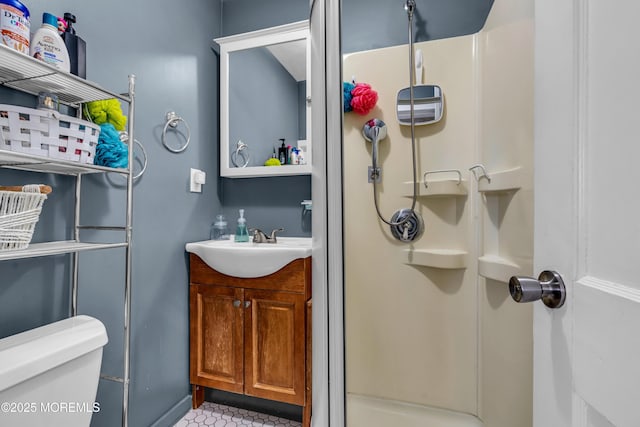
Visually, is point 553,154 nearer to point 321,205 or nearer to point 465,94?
point 321,205

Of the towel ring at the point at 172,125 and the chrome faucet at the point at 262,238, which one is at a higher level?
the towel ring at the point at 172,125

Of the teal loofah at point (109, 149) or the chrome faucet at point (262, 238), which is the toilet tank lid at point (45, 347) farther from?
the chrome faucet at point (262, 238)

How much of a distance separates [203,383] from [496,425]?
4.14 ft

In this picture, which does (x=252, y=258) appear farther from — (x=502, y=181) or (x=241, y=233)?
(x=502, y=181)

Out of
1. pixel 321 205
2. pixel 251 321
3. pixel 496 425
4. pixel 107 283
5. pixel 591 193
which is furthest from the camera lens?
pixel 251 321

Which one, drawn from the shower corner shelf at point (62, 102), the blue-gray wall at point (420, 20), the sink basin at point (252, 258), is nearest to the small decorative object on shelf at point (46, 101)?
the shower corner shelf at point (62, 102)

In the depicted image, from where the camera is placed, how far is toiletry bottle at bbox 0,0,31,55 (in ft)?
2.29

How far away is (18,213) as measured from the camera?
717 mm

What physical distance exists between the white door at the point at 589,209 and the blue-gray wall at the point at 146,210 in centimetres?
134

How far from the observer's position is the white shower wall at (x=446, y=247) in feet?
3.19

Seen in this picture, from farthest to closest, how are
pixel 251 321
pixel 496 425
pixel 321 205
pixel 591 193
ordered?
pixel 251 321 < pixel 496 425 < pixel 321 205 < pixel 591 193

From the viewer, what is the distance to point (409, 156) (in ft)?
3.98

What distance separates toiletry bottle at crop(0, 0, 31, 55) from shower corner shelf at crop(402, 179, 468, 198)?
49.3 inches

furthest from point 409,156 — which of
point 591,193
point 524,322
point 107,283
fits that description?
point 107,283
